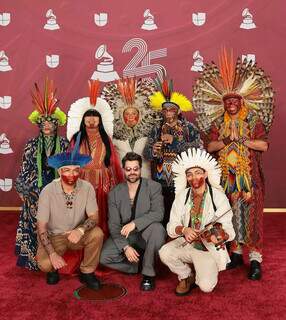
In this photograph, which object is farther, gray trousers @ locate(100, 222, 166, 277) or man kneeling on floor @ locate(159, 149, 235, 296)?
gray trousers @ locate(100, 222, 166, 277)

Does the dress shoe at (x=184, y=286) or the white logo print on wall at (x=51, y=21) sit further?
the white logo print on wall at (x=51, y=21)

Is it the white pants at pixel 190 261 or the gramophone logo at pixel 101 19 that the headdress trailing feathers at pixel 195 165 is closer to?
A: the white pants at pixel 190 261

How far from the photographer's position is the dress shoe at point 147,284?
11.9ft

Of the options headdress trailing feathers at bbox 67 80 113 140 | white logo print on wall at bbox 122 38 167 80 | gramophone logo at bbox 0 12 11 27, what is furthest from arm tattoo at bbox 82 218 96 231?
gramophone logo at bbox 0 12 11 27

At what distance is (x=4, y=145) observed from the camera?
614cm

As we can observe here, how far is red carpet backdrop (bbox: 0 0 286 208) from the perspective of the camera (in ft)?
18.9

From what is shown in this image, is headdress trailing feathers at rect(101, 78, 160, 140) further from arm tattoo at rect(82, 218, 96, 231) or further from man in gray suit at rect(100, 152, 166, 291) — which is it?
arm tattoo at rect(82, 218, 96, 231)

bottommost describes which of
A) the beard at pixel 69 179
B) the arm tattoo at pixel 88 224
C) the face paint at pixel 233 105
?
the arm tattoo at pixel 88 224

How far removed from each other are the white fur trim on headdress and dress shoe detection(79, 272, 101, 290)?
4.31 feet

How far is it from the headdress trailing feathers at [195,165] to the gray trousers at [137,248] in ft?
1.21

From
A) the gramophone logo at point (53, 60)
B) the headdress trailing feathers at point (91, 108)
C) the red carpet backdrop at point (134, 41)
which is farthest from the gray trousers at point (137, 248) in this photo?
the gramophone logo at point (53, 60)

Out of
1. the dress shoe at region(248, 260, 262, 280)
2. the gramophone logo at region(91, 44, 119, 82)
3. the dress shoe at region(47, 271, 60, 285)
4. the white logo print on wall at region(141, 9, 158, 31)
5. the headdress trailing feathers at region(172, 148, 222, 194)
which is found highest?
the white logo print on wall at region(141, 9, 158, 31)

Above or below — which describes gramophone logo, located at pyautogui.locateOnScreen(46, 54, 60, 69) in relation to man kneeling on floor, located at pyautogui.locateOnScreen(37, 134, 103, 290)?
above

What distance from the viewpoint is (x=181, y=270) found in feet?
11.9
